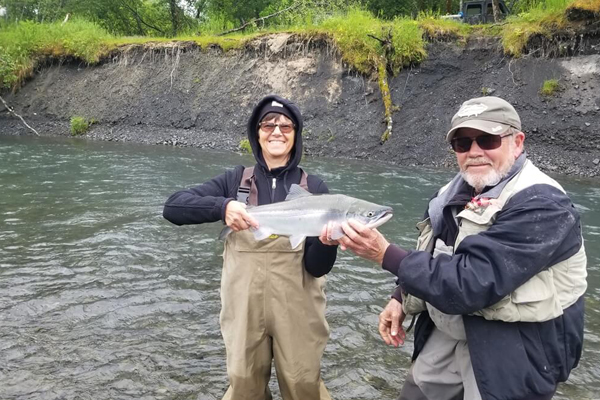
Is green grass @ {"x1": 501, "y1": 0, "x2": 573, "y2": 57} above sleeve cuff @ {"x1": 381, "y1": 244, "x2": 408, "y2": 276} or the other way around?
above

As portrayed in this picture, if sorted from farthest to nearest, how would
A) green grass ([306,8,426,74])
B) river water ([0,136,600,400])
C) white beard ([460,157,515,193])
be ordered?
1. green grass ([306,8,426,74])
2. river water ([0,136,600,400])
3. white beard ([460,157,515,193])

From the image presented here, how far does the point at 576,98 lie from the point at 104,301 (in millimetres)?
15628

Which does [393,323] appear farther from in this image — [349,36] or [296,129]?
[349,36]

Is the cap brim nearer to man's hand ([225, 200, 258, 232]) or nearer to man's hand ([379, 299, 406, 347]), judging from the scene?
man's hand ([379, 299, 406, 347])

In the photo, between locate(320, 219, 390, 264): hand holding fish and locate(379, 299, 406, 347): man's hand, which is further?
locate(379, 299, 406, 347): man's hand

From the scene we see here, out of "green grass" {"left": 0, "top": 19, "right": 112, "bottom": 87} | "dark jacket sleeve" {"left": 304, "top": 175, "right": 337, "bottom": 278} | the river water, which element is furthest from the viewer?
"green grass" {"left": 0, "top": 19, "right": 112, "bottom": 87}

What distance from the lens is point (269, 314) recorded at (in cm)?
341

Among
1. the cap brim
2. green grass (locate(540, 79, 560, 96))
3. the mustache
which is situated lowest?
the mustache

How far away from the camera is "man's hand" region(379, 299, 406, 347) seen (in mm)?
3477

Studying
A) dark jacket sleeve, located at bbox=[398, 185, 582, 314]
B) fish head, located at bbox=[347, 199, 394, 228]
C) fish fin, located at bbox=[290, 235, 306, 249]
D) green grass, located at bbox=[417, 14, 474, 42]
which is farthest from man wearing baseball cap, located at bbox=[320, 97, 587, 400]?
green grass, located at bbox=[417, 14, 474, 42]

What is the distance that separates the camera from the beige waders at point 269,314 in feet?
11.1

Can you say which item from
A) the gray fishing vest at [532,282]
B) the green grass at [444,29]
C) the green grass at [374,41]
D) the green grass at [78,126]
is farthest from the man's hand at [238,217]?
the green grass at [78,126]

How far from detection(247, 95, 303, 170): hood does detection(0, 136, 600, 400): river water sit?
2.20 metres

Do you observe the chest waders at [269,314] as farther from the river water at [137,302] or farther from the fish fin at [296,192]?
the river water at [137,302]
